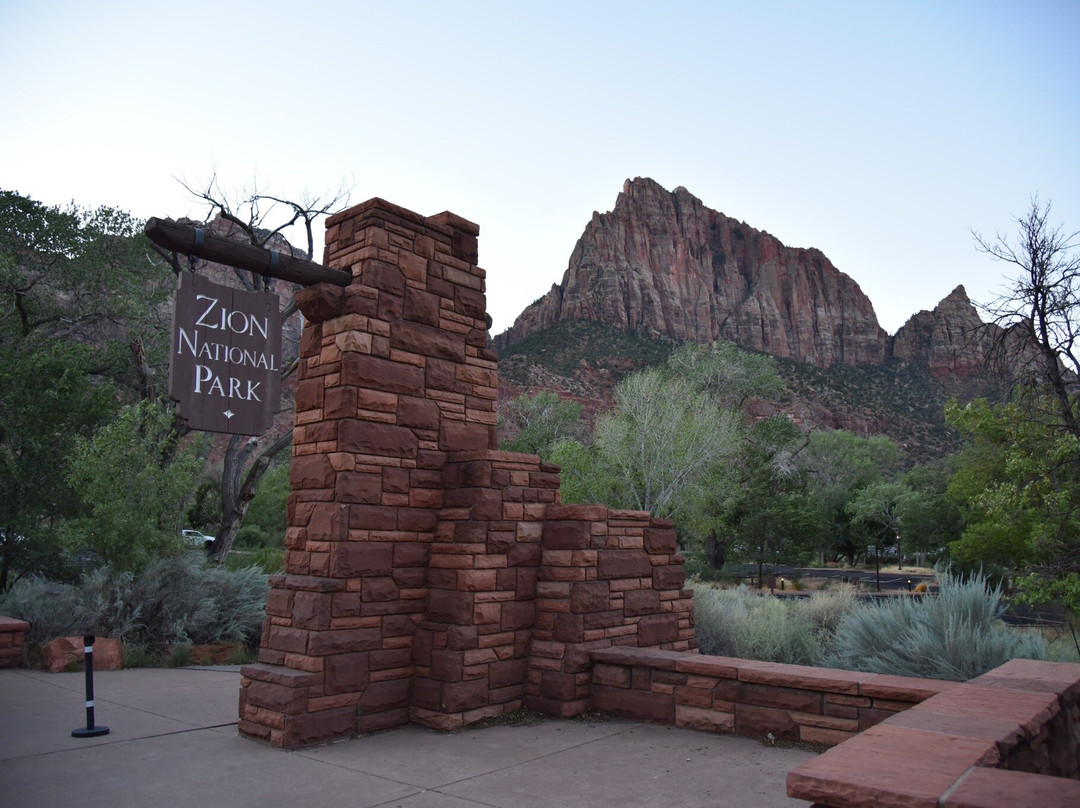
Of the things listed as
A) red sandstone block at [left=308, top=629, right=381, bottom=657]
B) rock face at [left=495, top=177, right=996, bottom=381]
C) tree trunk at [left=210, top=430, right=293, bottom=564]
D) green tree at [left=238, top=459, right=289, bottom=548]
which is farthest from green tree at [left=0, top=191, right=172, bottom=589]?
rock face at [left=495, top=177, right=996, bottom=381]

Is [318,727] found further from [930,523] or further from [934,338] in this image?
[934,338]

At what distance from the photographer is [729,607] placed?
11.2m

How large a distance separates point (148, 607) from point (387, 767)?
23.8 feet

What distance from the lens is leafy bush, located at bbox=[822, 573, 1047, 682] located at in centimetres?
729

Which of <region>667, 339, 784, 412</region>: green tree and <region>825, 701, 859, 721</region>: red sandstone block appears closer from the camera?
<region>825, 701, 859, 721</region>: red sandstone block

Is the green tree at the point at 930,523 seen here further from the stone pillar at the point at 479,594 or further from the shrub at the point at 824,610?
the stone pillar at the point at 479,594

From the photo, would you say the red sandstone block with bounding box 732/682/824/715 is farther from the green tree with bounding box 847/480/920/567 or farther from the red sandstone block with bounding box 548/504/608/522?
the green tree with bounding box 847/480/920/567

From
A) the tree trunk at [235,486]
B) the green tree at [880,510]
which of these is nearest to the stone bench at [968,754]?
the tree trunk at [235,486]

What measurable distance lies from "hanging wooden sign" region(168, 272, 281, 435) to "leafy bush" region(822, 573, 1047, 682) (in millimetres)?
6056

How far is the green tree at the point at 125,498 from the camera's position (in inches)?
459

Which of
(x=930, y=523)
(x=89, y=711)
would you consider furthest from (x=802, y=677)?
(x=930, y=523)

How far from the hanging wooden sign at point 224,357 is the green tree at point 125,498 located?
22.5 feet

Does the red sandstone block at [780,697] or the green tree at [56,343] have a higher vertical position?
the green tree at [56,343]

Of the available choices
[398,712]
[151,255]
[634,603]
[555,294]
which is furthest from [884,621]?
[555,294]
